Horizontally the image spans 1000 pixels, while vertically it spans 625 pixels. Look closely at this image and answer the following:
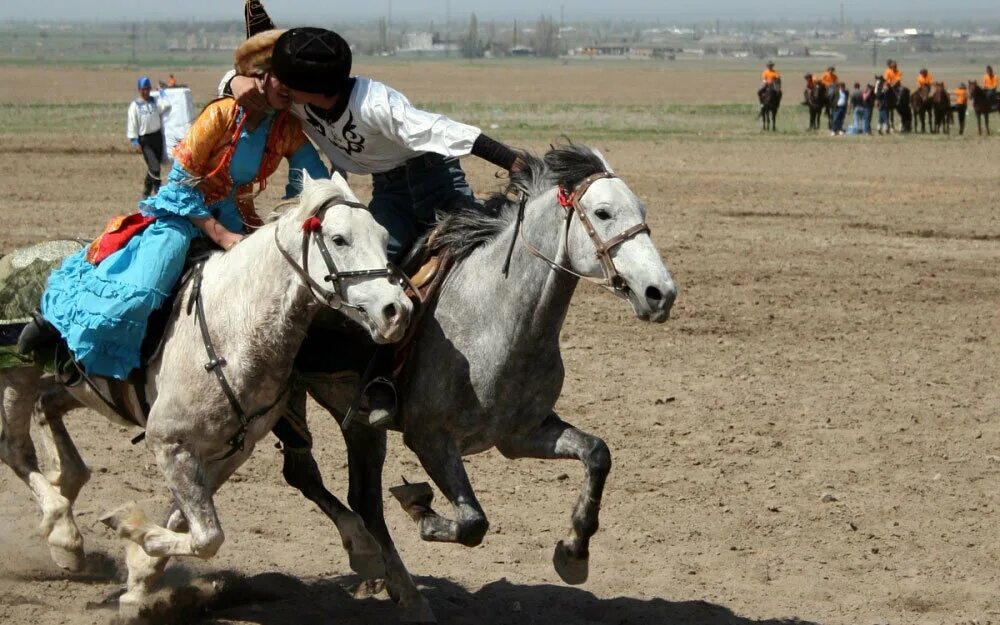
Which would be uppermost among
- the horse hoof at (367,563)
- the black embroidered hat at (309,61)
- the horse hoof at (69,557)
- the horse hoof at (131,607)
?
the black embroidered hat at (309,61)

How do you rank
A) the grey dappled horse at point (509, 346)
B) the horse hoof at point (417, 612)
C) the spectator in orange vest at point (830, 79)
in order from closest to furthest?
the grey dappled horse at point (509, 346) < the horse hoof at point (417, 612) < the spectator in orange vest at point (830, 79)

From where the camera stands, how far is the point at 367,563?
16.8ft

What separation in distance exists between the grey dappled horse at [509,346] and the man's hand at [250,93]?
2.68 ft

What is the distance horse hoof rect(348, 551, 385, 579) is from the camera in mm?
5117

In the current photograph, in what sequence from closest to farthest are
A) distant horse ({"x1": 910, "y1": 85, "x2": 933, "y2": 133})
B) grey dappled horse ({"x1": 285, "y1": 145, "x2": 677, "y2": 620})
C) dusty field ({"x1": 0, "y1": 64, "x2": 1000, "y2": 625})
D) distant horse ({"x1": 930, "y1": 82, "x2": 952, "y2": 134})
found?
grey dappled horse ({"x1": 285, "y1": 145, "x2": 677, "y2": 620})
dusty field ({"x1": 0, "y1": 64, "x2": 1000, "y2": 625})
distant horse ({"x1": 930, "y1": 82, "x2": 952, "y2": 134})
distant horse ({"x1": 910, "y1": 85, "x2": 933, "y2": 133})

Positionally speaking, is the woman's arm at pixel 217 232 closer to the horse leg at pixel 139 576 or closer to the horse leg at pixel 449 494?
the horse leg at pixel 449 494

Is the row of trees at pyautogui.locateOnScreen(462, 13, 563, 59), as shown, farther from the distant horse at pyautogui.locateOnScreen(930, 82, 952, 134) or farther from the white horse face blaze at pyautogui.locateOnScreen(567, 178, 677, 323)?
the white horse face blaze at pyautogui.locateOnScreen(567, 178, 677, 323)

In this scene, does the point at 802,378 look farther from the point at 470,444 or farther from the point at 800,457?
the point at 470,444

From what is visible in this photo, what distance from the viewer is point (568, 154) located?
15.7 feet

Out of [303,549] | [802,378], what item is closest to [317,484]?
[303,549]

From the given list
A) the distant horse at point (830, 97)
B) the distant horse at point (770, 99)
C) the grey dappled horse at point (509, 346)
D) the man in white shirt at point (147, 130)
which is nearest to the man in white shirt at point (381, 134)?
the grey dappled horse at point (509, 346)

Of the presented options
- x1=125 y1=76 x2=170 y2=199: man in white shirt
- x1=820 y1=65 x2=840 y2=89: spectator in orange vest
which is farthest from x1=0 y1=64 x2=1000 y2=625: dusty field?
x1=820 y1=65 x2=840 y2=89: spectator in orange vest

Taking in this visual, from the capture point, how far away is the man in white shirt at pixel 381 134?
15.9 feet

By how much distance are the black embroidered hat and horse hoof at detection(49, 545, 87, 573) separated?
206 cm
